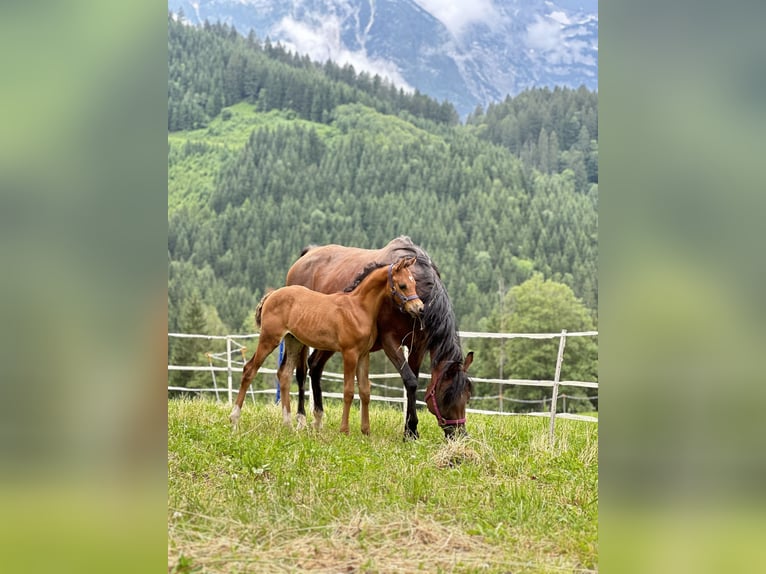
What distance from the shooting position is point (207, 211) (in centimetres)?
9962

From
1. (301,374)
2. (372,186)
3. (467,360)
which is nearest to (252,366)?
(301,374)

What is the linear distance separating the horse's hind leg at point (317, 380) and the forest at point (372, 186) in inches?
1694

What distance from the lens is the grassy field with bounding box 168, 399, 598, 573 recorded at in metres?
3.32

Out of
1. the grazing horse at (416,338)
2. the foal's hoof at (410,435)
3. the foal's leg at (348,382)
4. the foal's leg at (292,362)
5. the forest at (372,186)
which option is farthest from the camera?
the forest at (372,186)

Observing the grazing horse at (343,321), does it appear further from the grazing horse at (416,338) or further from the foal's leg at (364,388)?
the grazing horse at (416,338)

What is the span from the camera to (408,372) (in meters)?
7.88

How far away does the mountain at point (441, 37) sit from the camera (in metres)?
157

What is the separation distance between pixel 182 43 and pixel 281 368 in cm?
13546
